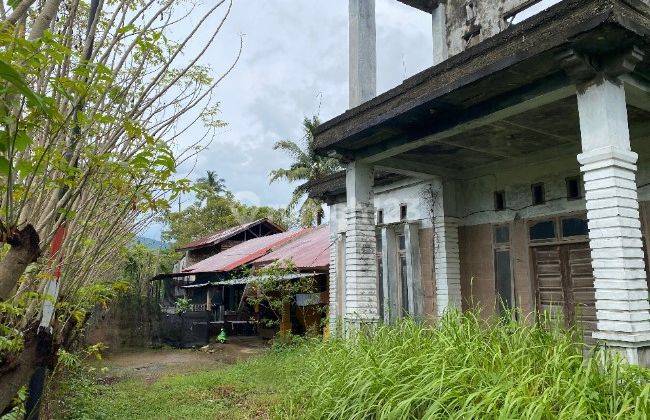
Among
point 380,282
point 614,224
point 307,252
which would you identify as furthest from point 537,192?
point 307,252

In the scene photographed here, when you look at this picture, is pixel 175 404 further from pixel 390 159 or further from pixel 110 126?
pixel 110 126

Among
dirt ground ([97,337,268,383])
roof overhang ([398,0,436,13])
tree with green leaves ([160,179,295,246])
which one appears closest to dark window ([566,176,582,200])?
roof overhang ([398,0,436,13])

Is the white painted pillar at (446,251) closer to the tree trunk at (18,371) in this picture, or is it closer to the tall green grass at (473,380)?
the tall green grass at (473,380)

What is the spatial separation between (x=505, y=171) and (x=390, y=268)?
278cm

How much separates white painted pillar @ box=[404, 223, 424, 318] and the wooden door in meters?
2.09

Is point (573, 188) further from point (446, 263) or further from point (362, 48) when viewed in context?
point (362, 48)

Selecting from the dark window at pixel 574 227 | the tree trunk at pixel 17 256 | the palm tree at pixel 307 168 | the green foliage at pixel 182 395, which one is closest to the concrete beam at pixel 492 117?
the dark window at pixel 574 227

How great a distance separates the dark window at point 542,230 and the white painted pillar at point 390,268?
2.64 m

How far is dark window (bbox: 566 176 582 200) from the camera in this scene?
7391mm

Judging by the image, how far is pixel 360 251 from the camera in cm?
766

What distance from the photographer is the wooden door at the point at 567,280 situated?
7.12m

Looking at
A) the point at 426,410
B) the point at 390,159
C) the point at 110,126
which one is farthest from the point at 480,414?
the point at 390,159

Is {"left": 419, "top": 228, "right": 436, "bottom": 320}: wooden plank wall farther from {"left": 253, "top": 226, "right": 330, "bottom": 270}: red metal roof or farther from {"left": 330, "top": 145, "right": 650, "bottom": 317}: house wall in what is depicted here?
{"left": 253, "top": 226, "right": 330, "bottom": 270}: red metal roof

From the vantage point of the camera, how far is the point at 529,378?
135 inches
